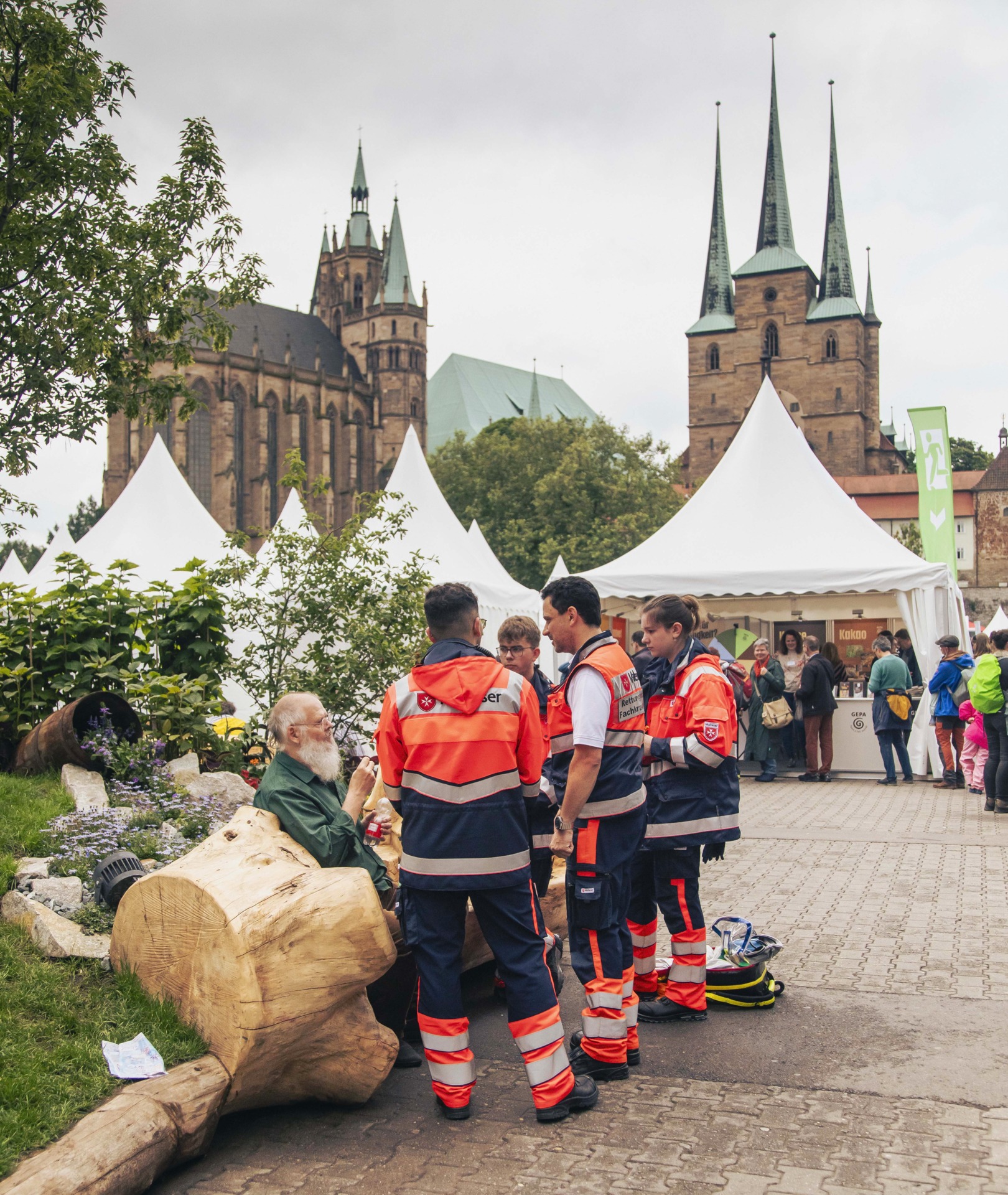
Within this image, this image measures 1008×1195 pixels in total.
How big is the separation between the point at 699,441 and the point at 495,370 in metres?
24.3

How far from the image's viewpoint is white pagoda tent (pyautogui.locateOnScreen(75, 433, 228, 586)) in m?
16.6

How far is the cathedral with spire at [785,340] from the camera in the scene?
79938mm

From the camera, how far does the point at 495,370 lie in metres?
100

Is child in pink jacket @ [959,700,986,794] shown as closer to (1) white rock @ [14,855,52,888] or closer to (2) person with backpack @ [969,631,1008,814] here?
(2) person with backpack @ [969,631,1008,814]

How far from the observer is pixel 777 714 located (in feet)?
46.5

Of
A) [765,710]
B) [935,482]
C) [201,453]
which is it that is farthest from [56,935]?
[201,453]

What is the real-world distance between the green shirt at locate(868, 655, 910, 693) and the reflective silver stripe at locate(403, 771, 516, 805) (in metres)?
10.4

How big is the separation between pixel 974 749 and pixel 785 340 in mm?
73290

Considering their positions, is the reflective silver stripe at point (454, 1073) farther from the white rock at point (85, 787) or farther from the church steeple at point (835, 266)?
the church steeple at point (835, 266)

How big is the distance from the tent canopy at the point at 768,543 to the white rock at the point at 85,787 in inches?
335

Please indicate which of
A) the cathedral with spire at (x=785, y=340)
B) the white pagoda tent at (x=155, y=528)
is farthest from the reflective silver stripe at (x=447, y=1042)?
the cathedral with spire at (x=785, y=340)

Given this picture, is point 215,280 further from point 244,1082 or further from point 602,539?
point 602,539

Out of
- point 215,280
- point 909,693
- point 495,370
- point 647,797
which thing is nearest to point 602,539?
point 909,693

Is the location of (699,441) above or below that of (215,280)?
above
